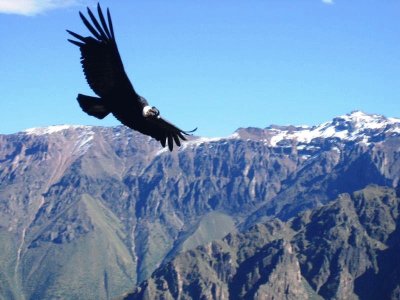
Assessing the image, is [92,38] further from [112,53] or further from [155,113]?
[155,113]

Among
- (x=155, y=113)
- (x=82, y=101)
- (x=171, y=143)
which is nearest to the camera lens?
(x=155, y=113)

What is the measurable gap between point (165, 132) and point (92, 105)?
2898 millimetres

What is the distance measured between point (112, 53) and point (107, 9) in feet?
7.16

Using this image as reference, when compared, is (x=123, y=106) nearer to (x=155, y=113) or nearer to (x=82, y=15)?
(x=155, y=113)

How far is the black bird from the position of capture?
22.4 metres

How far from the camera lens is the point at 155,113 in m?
22.2

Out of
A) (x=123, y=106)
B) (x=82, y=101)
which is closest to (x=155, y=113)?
(x=123, y=106)

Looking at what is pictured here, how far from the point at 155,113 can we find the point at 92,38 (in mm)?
2738

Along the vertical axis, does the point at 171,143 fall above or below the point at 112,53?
below

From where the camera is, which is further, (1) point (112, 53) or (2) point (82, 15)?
(1) point (112, 53)

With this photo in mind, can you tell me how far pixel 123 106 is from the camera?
76.5 ft

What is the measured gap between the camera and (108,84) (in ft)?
76.5

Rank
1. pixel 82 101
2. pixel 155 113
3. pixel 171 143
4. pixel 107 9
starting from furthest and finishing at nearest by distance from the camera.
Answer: pixel 171 143, pixel 82 101, pixel 155 113, pixel 107 9

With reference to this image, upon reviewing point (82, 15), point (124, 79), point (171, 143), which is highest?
point (82, 15)
